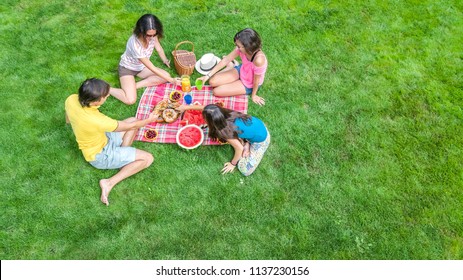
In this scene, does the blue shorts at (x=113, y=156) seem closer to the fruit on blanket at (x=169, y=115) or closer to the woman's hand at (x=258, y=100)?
the fruit on blanket at (x=169, y=115)

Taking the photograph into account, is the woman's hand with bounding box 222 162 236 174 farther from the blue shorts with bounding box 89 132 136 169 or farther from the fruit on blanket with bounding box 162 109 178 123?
the blue shorts with bounding box 89 132 136 169

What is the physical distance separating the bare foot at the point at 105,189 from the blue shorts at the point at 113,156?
0.69 ft

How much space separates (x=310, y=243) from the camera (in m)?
4.27

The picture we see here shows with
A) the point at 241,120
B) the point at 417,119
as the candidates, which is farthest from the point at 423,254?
the point at 241,120

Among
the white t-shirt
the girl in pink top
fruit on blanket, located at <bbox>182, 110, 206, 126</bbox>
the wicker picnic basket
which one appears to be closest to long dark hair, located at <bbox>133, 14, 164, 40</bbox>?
the white t-shirt

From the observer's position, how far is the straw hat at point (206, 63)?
18.8 feet

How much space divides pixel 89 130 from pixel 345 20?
4.99 m

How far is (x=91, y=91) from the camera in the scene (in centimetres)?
388

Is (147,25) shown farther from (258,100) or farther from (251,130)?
(251,130)

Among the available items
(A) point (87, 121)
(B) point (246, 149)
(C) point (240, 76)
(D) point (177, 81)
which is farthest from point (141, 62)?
(B) point (246, 149)

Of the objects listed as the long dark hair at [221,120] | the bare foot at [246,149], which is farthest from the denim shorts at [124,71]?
the bare foot at [246,149]

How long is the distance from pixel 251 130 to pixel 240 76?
143 centimetres

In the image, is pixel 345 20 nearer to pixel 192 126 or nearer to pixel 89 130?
pixel 192 126

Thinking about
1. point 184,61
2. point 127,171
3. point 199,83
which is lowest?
point 127,171
